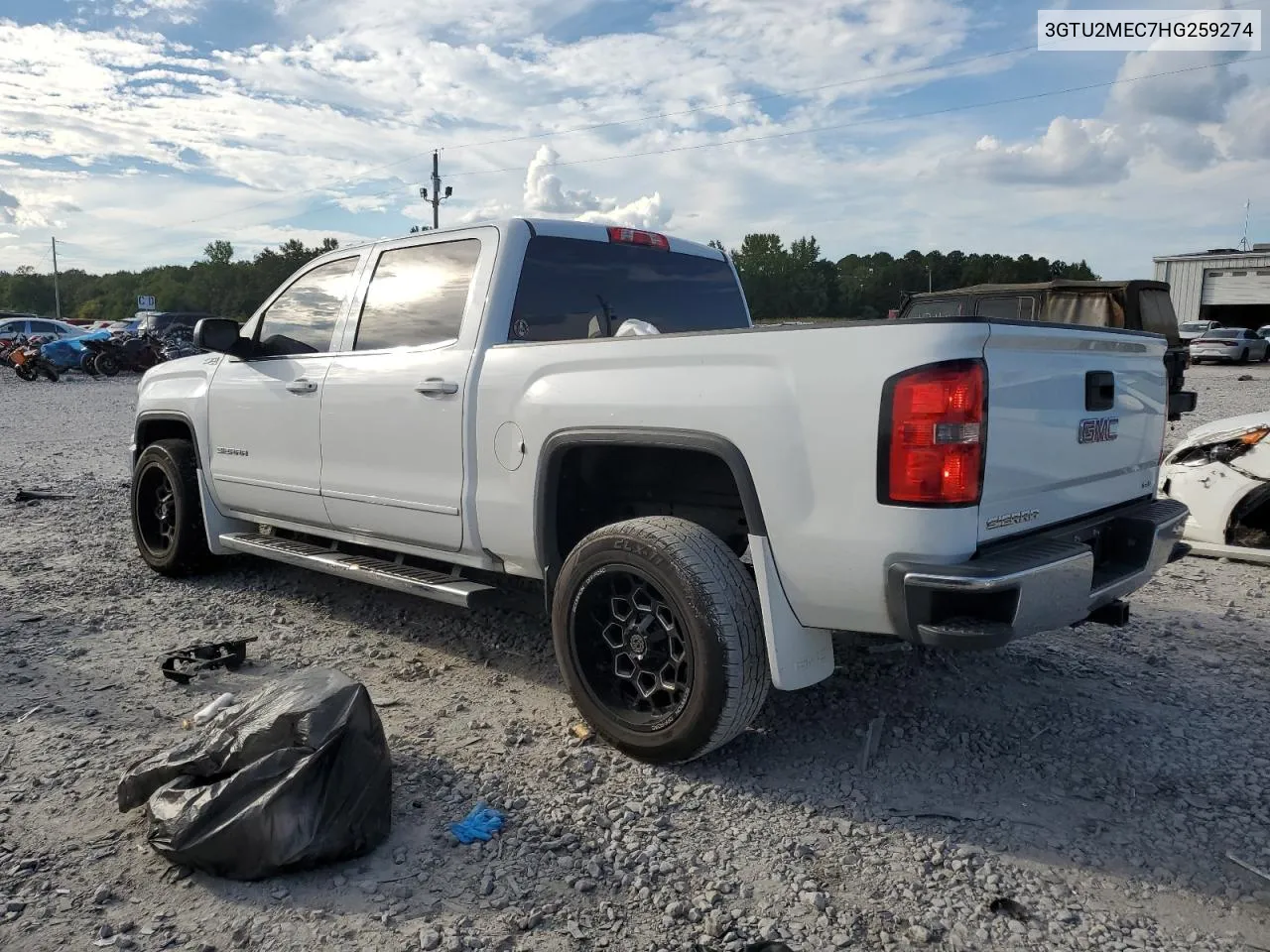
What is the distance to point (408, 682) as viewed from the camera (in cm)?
416

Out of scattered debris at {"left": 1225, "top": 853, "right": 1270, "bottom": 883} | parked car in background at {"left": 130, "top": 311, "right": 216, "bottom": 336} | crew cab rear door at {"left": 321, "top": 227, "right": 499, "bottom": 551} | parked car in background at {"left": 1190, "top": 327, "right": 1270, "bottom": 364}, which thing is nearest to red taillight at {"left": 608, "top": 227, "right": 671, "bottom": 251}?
crew cab rear door at {"left": 321, "top": 227, "right": 499, "bottom": 551}

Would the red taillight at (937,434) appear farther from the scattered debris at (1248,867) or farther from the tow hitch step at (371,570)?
the tow hitch step at (371,570)

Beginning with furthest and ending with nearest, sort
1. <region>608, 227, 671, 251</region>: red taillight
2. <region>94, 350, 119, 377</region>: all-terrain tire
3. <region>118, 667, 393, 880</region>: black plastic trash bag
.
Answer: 1. <region>94, 350, 119, 377</region>: all-terrain tire
2. <region>608, 227, 671, 251</region>: red taillight
3. <region>118, 667, 393, 880</region>: black plastic trash bag

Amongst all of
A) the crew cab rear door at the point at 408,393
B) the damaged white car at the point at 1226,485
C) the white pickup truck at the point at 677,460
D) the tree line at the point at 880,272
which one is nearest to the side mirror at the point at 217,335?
the white pickup truck at the point at 677,460

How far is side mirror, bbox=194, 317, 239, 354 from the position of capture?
4.75 m

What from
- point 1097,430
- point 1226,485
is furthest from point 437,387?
point 1226,485

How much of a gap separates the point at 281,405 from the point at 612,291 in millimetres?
1814

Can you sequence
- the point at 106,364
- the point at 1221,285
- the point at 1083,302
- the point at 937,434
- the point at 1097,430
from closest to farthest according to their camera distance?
the point at 937,434
the point at 1097,430
the point at 1083,302
the point at 106,364
the point at 1221,285

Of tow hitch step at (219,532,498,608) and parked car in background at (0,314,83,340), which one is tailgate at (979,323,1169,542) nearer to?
tow hitch step at (219,532,498,608)

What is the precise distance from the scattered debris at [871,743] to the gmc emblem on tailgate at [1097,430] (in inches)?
49.6

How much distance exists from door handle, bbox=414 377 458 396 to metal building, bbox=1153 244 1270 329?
1827 inches

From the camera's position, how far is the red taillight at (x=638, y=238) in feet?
14.8

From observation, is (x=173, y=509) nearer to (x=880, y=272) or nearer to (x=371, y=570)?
(x=371, y=570)

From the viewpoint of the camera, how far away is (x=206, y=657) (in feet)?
14.1
